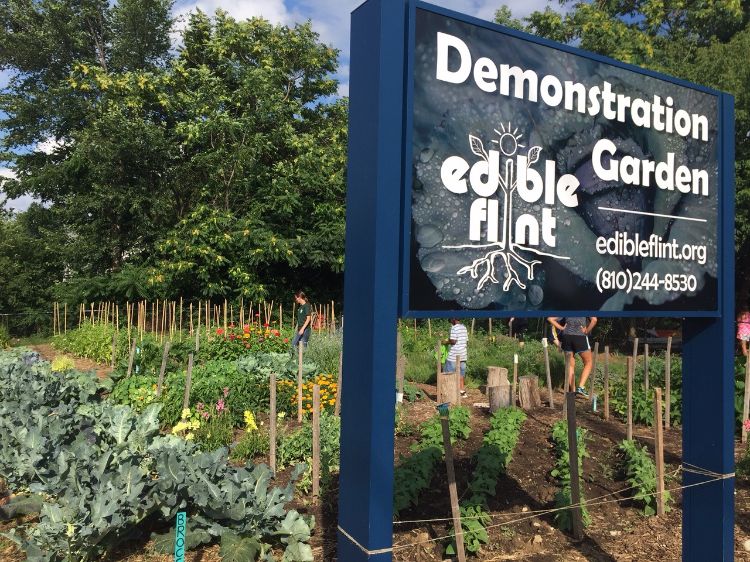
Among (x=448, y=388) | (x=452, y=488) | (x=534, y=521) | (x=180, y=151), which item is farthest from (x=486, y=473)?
(x=180, y=151)

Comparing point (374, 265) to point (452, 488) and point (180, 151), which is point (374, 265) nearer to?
point (452, 488)

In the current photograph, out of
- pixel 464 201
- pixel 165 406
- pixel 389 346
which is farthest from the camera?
pixel 165 406

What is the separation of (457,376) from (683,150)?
6126 mm

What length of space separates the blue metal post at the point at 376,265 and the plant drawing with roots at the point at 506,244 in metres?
0.43

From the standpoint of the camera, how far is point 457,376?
920cm

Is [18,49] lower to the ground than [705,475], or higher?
higher

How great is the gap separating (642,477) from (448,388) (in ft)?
13.0

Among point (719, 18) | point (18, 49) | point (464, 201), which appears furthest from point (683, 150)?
point (18, 49)

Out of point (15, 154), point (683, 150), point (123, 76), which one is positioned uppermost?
point (123, 76)

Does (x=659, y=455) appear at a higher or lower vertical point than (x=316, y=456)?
higher

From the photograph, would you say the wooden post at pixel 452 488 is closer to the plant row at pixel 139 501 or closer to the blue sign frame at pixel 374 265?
the plant row at pixel 139 501

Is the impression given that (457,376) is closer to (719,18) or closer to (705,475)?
(705,475)

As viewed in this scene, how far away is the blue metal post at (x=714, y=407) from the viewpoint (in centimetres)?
354

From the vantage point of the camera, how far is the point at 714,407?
142 inches
